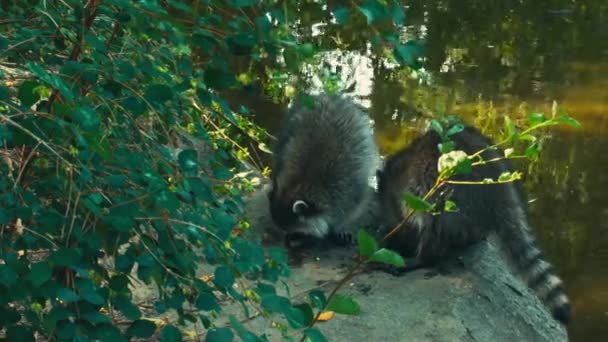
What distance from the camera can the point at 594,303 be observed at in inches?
276

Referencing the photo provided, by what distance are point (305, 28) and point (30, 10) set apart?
789cm

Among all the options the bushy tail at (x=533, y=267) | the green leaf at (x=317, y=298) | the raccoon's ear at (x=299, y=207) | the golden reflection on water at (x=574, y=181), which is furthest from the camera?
the golden reflection on water at (x=574, y=181)

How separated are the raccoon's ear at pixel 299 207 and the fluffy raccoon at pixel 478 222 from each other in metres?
0.60

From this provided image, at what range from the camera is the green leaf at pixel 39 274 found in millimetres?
2570

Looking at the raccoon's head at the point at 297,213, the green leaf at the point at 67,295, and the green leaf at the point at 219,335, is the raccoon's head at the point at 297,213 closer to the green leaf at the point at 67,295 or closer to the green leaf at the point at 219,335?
the green leaf at the point at 219,335

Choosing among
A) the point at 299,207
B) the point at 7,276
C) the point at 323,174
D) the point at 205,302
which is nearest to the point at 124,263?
the point at 205,302

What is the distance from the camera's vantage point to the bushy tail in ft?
17.6

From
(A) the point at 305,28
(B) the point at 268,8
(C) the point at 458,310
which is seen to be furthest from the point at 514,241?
(A) the point at 305,28

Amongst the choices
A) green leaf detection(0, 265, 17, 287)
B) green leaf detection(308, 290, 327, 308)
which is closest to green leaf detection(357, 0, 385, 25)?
green leaf detection(308, 290, 327, 308)

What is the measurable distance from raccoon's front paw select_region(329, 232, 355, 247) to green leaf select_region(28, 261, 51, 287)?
3.58 meters

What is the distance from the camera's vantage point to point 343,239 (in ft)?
20.2

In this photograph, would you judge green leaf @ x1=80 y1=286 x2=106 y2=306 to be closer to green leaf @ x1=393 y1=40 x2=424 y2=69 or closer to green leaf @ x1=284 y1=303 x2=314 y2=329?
green leaf @ x1=284 y1=303 x2=314 y2=329

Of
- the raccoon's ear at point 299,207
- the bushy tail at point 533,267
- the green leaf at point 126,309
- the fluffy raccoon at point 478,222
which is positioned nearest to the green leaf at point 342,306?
the green leaf at point 126,309

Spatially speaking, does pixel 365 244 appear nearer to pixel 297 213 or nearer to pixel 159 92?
pixel 159 92
